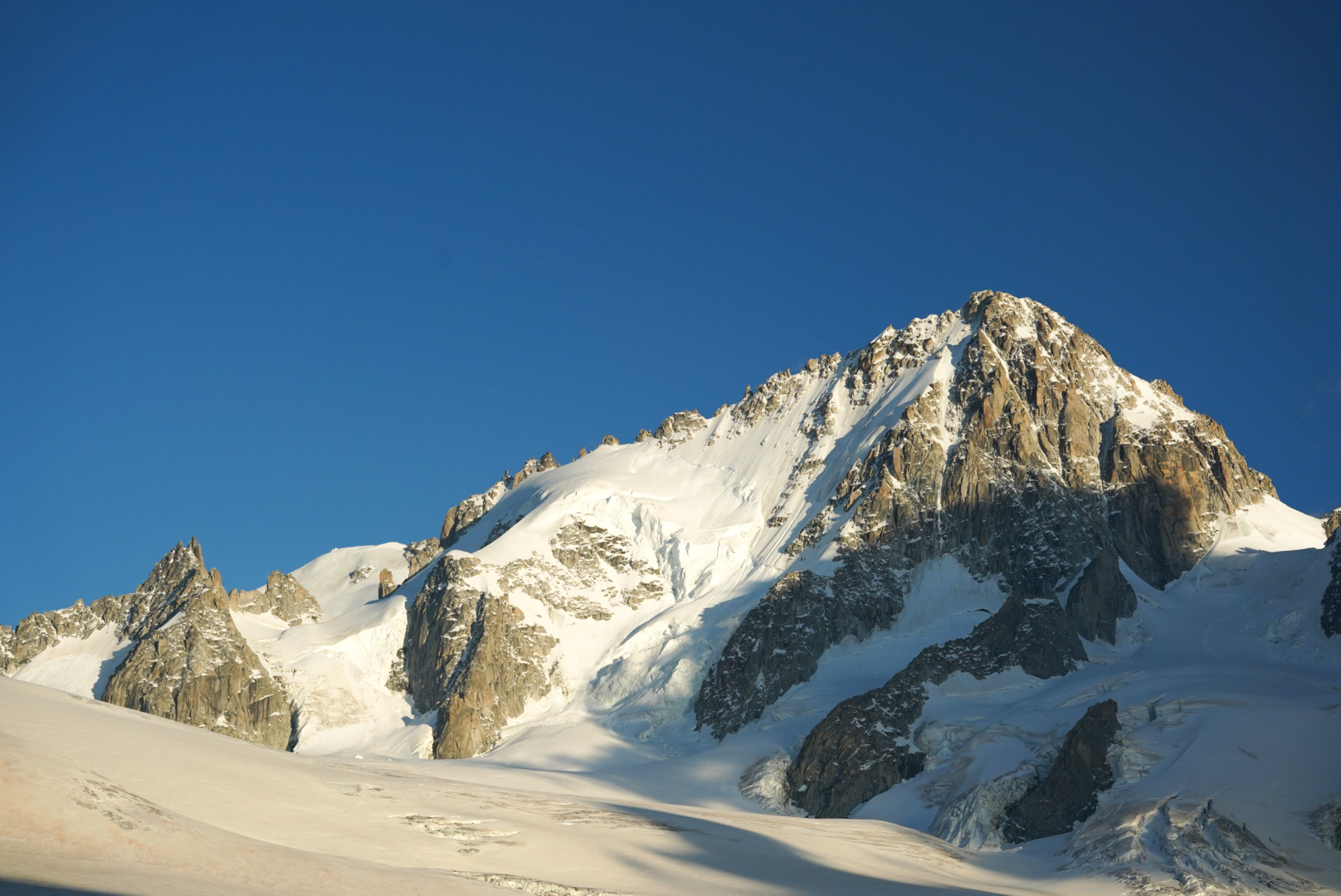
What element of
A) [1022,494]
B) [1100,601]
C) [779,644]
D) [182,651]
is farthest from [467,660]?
[1100,601]

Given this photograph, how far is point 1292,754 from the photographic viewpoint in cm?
7156

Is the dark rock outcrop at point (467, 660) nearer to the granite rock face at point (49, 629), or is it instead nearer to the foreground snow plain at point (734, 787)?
the foreground snow plain at point (734, 787)

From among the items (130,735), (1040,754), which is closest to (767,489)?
(1040,754)

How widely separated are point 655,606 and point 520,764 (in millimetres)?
41433

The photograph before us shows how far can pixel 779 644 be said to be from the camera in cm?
13500

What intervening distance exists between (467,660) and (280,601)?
153 feet

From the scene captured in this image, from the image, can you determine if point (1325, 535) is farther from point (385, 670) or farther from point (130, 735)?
point (130, 735)

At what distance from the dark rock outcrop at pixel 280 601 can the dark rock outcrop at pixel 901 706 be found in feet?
316

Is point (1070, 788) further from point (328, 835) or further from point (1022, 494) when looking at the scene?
point (1022, 494)

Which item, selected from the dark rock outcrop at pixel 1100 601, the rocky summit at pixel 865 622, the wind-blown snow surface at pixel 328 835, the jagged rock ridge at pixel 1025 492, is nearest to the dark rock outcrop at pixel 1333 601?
the rocky summit at pixel 865 622

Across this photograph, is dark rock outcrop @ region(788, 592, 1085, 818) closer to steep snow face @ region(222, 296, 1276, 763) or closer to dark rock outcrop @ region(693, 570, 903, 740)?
dark rock outcrop @ region(693, 570, 903, 740)

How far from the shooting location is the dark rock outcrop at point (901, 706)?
102 metres

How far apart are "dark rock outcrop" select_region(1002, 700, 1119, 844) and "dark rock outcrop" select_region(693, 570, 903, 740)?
4898 centimetres

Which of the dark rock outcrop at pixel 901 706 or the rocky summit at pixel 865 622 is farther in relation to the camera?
the dark rock outcrop at pixel 901 706
